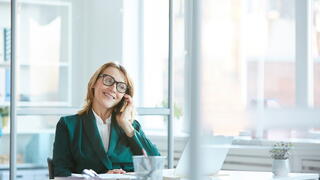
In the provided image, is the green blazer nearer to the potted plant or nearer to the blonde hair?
the blonde hair

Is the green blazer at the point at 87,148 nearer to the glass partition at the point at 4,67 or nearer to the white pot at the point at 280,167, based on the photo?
the white pot at the point at 280,167

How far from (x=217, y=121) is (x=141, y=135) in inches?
92.1

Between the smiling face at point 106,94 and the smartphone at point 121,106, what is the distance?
0.08ft

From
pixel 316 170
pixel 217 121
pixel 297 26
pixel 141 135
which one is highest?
pixel 297 26

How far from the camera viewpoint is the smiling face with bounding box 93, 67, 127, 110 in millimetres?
2957

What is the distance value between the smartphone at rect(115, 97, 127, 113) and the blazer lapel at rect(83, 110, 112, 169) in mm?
135

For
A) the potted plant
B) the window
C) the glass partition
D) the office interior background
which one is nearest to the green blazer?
the office interior background

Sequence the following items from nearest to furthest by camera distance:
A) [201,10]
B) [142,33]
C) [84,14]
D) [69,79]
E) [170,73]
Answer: [201,10]
[170,73]
[84,14]
[69,79]
[142,33]

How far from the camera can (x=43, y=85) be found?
4617mm

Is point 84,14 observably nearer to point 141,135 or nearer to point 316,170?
point 141,135

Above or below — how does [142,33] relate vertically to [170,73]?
above

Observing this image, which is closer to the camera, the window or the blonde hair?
the window

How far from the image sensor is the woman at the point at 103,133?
286cm

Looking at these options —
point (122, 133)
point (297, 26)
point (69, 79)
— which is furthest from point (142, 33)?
point (297, 26)
